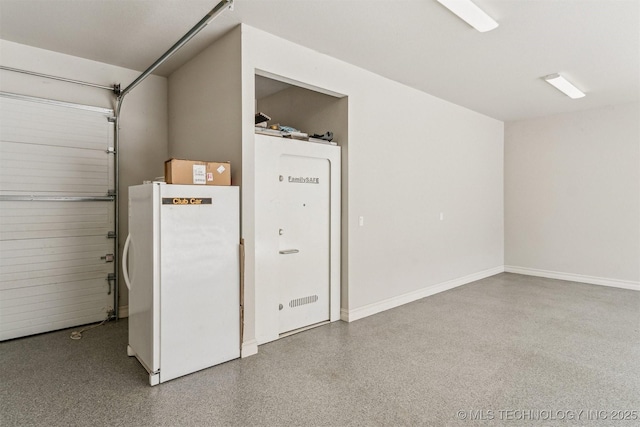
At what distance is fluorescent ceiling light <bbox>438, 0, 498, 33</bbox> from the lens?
9.02ft

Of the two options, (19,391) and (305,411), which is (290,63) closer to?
(305,411)

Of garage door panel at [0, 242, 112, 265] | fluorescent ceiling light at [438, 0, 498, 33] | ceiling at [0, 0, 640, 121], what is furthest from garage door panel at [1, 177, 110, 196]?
fluorescent ceiling light at [438, 0, 498, 33]

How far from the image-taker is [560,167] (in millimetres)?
6328

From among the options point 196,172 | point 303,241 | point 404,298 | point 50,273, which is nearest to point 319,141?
point 303,241

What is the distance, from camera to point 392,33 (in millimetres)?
3312

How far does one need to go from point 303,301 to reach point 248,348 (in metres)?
0.85

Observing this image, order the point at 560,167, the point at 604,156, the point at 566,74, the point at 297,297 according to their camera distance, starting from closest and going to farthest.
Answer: the point at 297,297, the point at 566,74, the point at 604,156, the point at 560,167

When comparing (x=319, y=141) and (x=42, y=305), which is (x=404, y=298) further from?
(x=42, y=305)

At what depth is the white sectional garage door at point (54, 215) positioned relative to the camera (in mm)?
3578

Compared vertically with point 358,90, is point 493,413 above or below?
below

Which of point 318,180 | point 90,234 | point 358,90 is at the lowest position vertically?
point 90,234

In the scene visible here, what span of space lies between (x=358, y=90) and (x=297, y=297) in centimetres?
250

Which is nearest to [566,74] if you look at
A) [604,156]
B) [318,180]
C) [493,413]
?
[604,156]

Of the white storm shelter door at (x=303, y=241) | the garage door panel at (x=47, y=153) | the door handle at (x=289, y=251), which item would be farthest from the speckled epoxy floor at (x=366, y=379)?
the garage door panel at (x=47, y=153)
